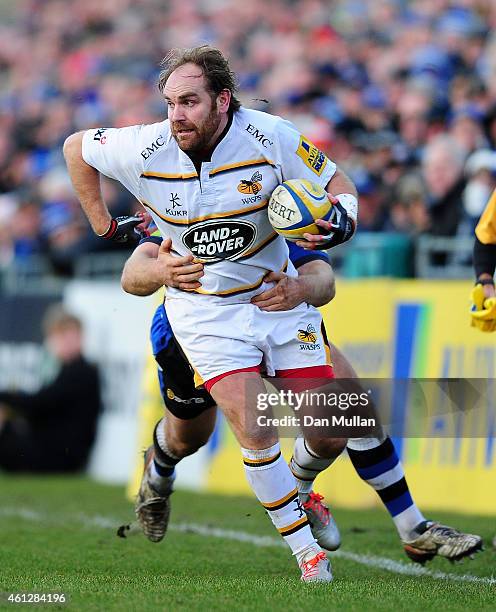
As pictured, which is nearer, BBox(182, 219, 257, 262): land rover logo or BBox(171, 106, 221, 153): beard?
BBox(171, 106, 221, 153): beard

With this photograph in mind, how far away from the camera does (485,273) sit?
7.31m

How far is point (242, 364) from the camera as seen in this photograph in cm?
639

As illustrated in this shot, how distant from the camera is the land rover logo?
640 centimetres

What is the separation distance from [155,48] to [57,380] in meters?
10.3

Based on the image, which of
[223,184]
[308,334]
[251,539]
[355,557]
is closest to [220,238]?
[223,184]

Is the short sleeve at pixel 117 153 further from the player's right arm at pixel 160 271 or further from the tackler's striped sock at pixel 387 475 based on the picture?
the tackler's striped sock at pixel 387 475

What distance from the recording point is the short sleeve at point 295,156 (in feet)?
21.0

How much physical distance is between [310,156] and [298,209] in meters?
0.50

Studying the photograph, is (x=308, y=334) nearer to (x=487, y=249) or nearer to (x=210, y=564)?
(x=487, y=249)

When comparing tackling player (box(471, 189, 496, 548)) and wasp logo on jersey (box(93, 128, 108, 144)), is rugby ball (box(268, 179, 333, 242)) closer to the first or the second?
wasp logo on jersey (box(93, 128, 108, 144))

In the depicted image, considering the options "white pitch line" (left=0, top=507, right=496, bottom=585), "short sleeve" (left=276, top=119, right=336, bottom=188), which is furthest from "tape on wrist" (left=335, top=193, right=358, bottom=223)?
"white pitch line" (left=0, top=507, right=496, bottom=585)

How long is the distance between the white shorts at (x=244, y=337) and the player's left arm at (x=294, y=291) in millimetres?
66

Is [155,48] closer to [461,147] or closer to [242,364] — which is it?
[461,147]

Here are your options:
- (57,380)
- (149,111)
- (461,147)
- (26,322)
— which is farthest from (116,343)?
(149,111)
